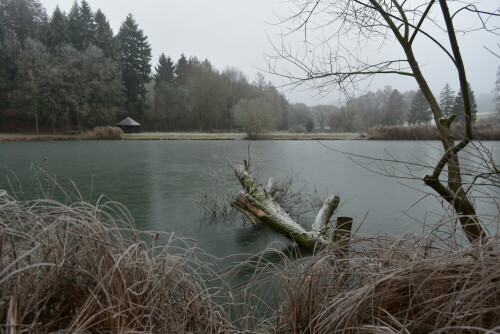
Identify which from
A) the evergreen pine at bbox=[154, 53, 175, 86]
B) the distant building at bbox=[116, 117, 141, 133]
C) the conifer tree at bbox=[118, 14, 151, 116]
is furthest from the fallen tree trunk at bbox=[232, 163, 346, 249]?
the evergreen pine at bbox=[154, 53, 175, 86]

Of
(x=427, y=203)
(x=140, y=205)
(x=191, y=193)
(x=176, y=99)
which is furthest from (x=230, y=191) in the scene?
(x=176, y=99)

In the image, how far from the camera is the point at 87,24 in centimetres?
4509

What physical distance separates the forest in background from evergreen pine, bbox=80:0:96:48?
0.11 metres

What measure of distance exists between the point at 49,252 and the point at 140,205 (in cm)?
710

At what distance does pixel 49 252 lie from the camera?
1.87 m

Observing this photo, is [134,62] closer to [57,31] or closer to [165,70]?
[165,70]

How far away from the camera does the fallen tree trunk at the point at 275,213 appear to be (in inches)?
227

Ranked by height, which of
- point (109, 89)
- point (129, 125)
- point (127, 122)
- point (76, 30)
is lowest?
point (129, 125)

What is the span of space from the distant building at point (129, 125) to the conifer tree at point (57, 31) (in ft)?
34.1

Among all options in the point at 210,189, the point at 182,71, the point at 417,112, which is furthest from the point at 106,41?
the point at 210,189

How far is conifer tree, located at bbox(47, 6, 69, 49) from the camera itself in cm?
4125

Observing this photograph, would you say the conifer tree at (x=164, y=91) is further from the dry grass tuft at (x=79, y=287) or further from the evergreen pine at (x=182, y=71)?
the dry grass tuft at (x=79, y=287)

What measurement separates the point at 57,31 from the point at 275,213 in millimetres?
44964

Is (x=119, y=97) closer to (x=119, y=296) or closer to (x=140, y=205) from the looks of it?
(x=140, y=205)
